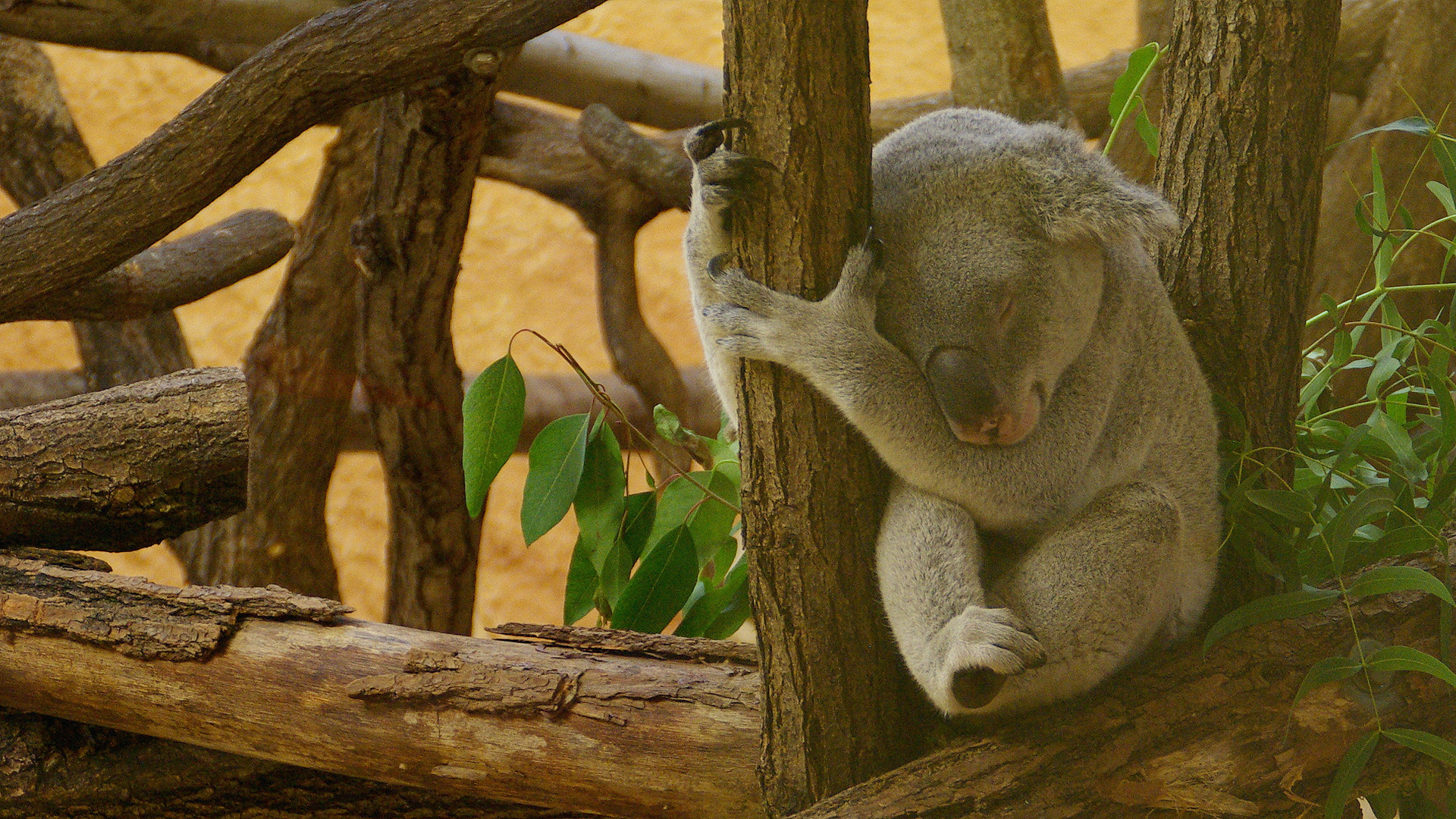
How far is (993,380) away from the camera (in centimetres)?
164

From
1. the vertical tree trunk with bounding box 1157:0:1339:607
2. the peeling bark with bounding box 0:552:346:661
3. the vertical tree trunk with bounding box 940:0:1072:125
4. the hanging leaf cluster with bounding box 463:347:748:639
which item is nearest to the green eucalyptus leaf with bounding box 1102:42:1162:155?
the vertical tree trunk with bounding box 1157:0:1339:607

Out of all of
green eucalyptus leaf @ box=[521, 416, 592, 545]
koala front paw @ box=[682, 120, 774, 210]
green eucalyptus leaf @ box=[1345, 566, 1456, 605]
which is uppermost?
koala front paw @ box=[682, 120, 774, 210]

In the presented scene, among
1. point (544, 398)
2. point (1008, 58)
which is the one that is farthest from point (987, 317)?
point (544, 398)

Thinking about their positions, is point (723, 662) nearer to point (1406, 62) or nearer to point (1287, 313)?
point (1287, 313)

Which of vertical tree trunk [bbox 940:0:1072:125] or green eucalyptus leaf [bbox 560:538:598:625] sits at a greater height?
vertical tree trunk [bbox 940:0:1072:125]

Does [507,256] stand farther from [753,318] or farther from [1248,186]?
[753,318]

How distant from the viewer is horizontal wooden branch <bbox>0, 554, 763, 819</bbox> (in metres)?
1.94

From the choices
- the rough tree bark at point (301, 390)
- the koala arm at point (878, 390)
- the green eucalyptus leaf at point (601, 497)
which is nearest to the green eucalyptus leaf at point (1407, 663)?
the koala arm at point (878, 390)

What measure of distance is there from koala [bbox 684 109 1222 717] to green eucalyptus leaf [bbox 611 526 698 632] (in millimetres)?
612

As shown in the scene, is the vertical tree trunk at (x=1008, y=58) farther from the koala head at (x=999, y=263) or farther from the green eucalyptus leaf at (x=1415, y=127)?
the koala head at (x=999, y=263)

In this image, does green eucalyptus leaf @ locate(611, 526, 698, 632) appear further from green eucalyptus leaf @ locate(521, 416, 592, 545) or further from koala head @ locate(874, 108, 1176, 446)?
koala head @ locate(874, 108, 1176, 446)

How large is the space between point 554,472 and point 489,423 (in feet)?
0.60

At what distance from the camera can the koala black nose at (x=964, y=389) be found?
→ 161cm

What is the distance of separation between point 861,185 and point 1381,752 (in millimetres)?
1318
